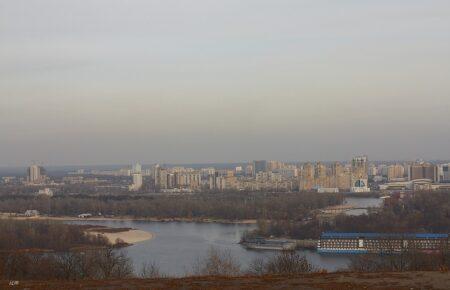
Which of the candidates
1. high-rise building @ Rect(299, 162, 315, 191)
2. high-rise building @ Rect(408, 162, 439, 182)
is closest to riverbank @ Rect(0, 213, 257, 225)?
high-rise building @ Rect(299, 162, 315, 191)

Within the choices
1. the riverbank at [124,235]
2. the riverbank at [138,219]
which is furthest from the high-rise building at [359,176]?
the riverbank at [124,235]

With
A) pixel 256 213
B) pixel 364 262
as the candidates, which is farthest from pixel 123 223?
pixel 364 262

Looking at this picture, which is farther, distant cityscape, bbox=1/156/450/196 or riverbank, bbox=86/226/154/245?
distant cityscape, bbox=1/156/450/196

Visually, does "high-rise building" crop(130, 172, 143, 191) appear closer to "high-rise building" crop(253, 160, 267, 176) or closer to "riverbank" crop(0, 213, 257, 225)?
"riverbank" crop(0, 213, 257, 225)

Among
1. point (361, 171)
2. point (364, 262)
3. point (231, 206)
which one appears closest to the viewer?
point (364, 262)

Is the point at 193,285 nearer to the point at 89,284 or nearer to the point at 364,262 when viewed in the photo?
the point at 89,284

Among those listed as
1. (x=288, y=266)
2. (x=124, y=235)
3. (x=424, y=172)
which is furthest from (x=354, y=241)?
(x=424, y=172)

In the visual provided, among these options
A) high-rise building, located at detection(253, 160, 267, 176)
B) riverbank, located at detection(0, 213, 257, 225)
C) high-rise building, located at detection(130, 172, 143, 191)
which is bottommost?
riverbank, located at detection(0, 213, 257, 225)
